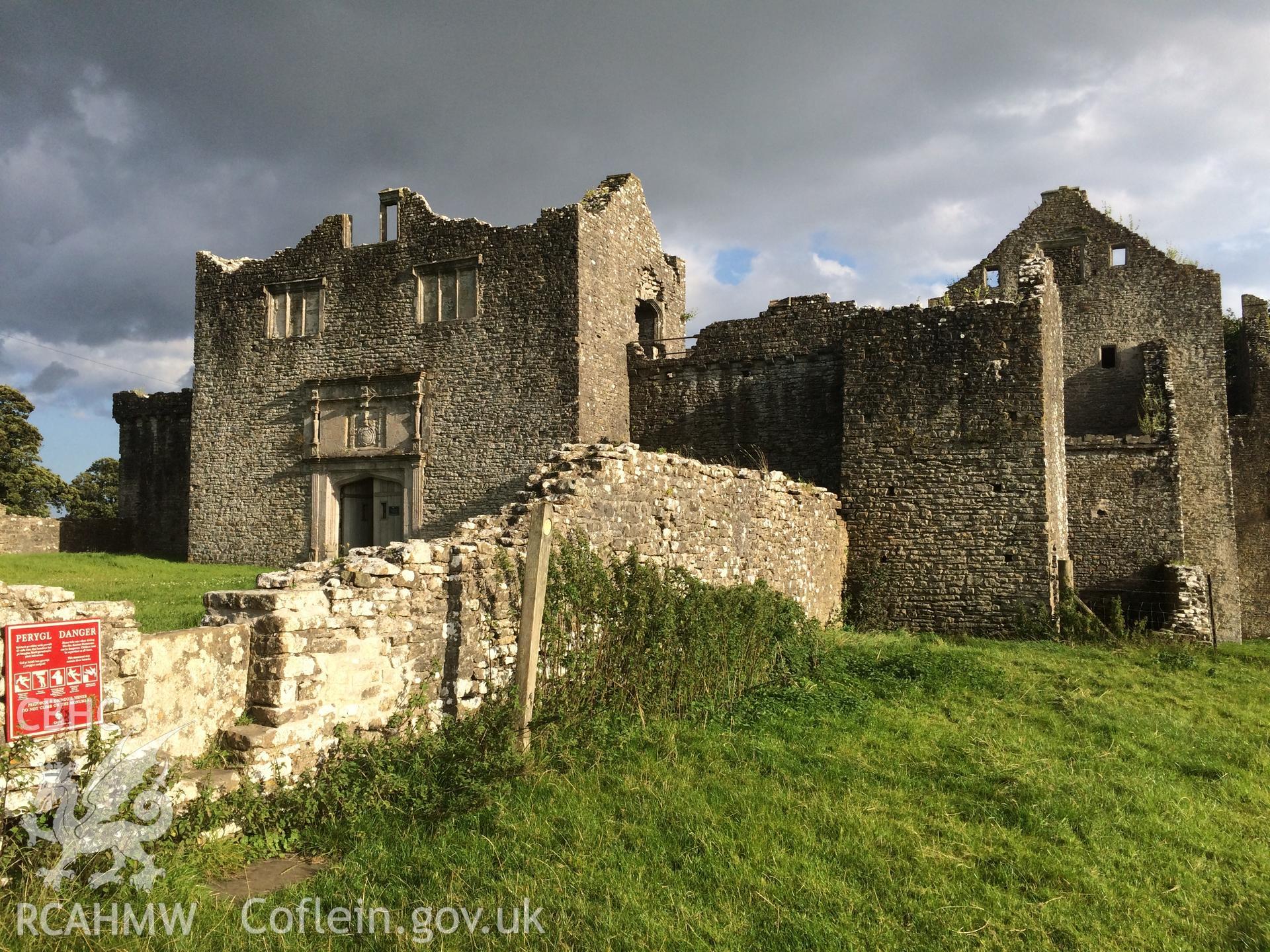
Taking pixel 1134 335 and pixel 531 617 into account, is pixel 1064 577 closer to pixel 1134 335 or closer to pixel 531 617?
pixel 531 617

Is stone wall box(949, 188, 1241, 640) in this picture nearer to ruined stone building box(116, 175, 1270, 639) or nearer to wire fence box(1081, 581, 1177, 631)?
ruined stone building box(116, 175, 1270, 639)

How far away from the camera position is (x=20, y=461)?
34719mm

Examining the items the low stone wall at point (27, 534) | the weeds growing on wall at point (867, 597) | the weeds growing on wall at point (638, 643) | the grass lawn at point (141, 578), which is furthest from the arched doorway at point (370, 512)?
the weeds growing on wall at point (638, 643)

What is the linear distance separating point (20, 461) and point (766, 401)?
106 ft

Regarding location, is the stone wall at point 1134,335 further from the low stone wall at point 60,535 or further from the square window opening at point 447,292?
the low stone wall at point 60,535

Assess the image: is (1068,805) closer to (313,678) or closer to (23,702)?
(313,678)

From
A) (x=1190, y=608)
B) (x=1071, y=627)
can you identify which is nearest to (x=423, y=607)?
(x=1071, y=627)

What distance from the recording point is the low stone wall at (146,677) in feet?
14.3

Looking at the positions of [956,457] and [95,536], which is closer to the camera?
[956,457]

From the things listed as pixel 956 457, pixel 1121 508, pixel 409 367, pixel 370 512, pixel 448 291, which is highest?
pixel 448 291

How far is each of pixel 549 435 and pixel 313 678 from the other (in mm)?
12671

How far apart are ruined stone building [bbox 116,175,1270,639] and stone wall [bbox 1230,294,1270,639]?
62mm

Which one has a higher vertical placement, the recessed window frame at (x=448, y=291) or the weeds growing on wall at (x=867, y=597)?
the recessed window frame at (x=448, y=291)

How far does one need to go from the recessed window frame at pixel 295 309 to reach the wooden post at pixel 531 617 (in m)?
16.2
